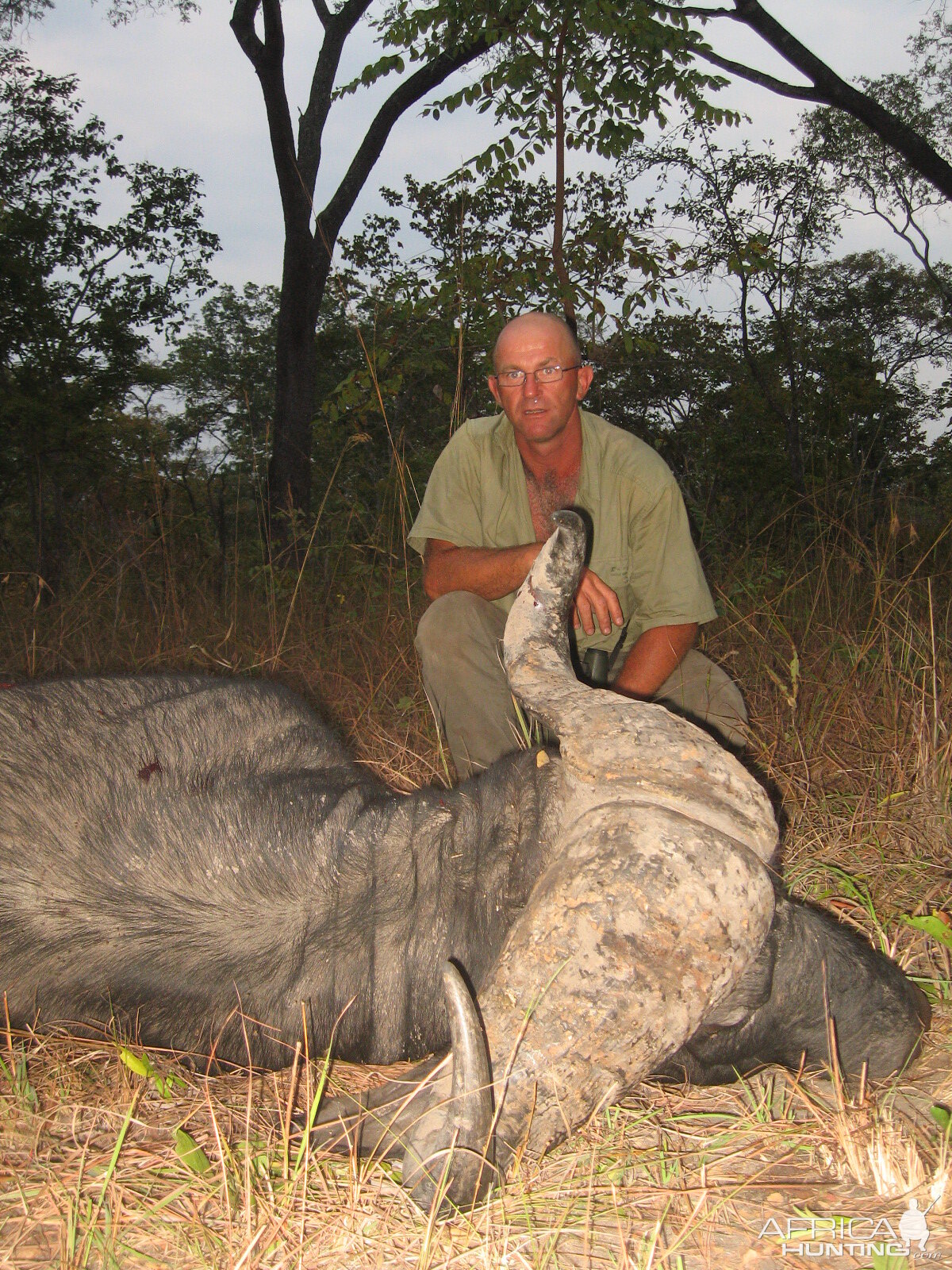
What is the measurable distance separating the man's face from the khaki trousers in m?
0.64

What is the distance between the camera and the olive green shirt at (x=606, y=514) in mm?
3391

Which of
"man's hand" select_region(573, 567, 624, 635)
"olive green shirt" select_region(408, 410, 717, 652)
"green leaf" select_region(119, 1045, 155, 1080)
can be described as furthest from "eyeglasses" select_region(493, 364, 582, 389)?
"green leaf" select_region(119, 1045, 155, 1080)

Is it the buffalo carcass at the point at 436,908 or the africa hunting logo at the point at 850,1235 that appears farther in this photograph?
the africa hunting logo at the point at 850,1235

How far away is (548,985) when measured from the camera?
136 cm

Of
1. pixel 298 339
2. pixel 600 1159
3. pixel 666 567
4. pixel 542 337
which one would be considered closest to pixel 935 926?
pixel 600 1159

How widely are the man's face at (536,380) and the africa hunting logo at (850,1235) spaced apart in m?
2.40

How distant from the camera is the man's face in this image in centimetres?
327

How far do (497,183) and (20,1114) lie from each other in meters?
4.37

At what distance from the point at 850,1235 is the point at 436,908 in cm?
88

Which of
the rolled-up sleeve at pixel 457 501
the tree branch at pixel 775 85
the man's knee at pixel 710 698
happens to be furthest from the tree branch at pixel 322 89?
the man's knee at pixel 710 698

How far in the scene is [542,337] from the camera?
3281mm

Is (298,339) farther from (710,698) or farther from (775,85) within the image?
(710,698)

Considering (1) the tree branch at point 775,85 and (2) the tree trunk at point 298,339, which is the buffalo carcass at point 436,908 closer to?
(2) the tree trunk at point 298,339

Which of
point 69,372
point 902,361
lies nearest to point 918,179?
point 902,361
